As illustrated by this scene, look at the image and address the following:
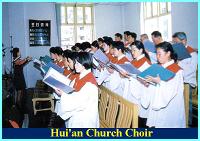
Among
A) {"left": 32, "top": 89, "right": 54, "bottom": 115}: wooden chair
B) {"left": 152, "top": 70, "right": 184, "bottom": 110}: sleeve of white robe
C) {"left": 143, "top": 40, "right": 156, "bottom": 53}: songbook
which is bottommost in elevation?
{"left": 32, "top": 89, "right": 54, "bottom": 115}: wooden chair

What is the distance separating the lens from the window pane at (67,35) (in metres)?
10.0

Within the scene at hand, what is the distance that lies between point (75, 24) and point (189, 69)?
6.54 m

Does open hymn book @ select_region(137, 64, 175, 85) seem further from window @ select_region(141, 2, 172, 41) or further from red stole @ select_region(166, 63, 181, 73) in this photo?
window @ select_region(141, 2, 172, 41)

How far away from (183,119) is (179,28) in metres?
4.40

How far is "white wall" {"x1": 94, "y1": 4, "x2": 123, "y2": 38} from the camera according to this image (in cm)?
1023

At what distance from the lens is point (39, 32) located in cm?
868

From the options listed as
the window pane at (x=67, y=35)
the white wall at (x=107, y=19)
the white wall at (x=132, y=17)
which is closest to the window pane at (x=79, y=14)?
the window pane at (x=67, y=35)

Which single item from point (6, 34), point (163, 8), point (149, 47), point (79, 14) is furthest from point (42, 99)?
point (79, 14)

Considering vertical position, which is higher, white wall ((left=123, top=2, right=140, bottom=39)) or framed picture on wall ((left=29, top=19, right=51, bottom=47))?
white wall ((left=123, top=2, right=140, bottom=39))

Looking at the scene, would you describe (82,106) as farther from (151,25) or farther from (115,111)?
(151,25)

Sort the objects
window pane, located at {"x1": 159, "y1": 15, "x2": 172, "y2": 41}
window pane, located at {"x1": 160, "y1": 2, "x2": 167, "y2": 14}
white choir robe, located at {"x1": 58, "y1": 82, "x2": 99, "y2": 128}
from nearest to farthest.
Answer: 1. white choir robe, located at {"x1": 58, "y1": 82, "x2": 99, "y2": 128}
2. window pane, located at {"x1": 159, "y1": 15, "x2": 172, "y2": 41}
3. window pane, located at {"x1": 160, "y1": 2, "x2": 167, "y2": 14}

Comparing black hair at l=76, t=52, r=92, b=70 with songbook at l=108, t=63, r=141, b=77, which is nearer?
black hair at l=76, t=52, r=92, b=70

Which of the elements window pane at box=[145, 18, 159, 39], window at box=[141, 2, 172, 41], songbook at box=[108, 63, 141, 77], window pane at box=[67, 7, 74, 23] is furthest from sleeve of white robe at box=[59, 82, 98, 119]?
window pane at box=[67, 7, 74, 23]

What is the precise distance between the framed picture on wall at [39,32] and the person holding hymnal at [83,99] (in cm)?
602
